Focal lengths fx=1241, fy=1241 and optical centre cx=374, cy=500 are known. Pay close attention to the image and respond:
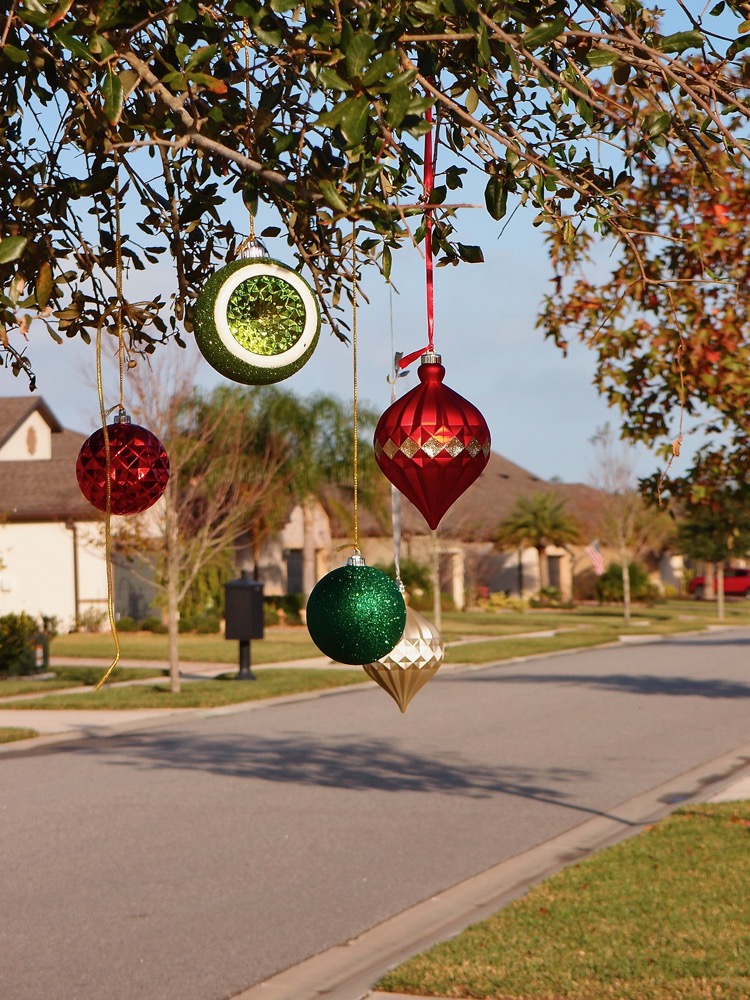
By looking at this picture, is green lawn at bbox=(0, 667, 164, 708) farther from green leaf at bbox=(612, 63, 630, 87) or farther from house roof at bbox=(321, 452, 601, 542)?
green leaf at bbox=(612, 63, 630, 87)

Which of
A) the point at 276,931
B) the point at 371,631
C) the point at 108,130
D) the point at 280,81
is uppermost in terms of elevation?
the point at 280,81

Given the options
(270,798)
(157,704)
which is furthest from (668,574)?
(270,798)

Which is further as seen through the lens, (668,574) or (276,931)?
(668,574)

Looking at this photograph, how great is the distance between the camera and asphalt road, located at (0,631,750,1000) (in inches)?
295

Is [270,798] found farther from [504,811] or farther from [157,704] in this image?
[157,704]

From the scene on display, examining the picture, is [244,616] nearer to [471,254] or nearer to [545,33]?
[471,254]

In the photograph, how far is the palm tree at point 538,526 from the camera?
57.6 meters

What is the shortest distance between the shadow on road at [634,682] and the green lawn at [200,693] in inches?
109

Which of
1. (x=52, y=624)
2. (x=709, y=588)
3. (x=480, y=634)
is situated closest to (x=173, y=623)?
(x=52, y=624)

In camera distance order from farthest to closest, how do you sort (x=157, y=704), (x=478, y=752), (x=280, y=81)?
(x=157, y=704), (x=478, y=752), (x=280, y=81)

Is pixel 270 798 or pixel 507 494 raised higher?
pixel 507 494

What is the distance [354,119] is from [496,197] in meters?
0.68

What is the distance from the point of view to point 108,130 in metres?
3.03

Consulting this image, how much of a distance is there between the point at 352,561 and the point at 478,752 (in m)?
12.4
